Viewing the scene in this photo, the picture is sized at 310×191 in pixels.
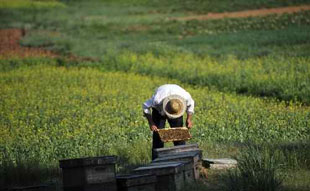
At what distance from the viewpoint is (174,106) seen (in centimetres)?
1505

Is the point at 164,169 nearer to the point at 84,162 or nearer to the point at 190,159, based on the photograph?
the point at 190,159

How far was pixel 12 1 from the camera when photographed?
259ft

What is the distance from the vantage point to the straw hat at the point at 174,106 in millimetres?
15047

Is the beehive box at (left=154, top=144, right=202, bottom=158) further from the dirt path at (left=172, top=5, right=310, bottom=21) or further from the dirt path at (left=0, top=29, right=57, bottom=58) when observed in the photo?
the dirt path at (left=172, top=5, right=310, bottom=21)

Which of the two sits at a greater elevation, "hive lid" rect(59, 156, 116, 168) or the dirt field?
the dirt field

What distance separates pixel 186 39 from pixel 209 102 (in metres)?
24.8

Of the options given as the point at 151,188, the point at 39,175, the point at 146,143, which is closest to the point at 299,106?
the point at 146,143

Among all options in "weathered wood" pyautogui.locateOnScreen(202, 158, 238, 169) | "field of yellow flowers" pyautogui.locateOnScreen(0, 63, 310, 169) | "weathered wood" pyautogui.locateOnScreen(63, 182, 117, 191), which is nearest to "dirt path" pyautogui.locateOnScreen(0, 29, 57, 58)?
"field of yellow flowers" pyautogui.locateOnScreen(0, 63, 310, 169)

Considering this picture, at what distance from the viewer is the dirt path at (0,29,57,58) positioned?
1730 inches

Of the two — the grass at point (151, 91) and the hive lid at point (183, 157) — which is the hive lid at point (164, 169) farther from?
the hive lid at point (183, 157)

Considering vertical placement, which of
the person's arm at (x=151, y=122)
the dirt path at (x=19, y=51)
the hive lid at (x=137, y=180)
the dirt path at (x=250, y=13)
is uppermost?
the dirt path at (x=250, y=13)

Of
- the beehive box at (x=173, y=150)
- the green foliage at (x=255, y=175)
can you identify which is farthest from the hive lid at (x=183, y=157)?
the green foliage at (x=255, y=175)

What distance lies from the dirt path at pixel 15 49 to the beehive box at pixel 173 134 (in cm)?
2856

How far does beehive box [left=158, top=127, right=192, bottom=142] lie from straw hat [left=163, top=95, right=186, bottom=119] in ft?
0.88
